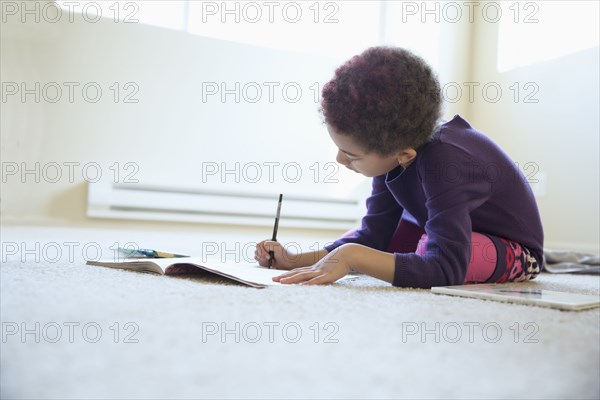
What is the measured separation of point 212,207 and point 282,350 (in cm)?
214

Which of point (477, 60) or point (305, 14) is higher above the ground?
point (305, 14)

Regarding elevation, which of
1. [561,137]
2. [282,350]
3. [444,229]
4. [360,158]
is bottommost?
[282,350]

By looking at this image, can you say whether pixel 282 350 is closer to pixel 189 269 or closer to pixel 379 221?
pixel 189 269

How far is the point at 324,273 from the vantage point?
942mm

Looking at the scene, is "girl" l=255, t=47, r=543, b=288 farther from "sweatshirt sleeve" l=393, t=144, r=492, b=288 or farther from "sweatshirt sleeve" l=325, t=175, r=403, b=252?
"sweatshirt sleeve" l=325, t=175, r=403, b=252

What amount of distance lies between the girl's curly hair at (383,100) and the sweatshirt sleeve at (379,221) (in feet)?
1.00

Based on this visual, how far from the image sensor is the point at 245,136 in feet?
9.23

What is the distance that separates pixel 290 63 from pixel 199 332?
2.43 meters

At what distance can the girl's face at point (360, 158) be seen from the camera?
1.03 m

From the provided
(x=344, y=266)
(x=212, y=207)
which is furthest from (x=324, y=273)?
(x=212, y=207)

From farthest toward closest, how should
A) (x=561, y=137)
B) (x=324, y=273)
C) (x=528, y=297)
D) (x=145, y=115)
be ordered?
(x=145, y=115)
(x=561, y=137)
(x=324, y=273)
(x=528, y=297)

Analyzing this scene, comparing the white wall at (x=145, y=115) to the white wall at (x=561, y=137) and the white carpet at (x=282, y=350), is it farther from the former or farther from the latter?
the white carpet at (x=282, y=350)

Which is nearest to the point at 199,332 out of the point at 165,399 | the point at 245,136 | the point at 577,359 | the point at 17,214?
the point at 165,399

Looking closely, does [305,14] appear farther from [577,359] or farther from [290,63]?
[577,359]
